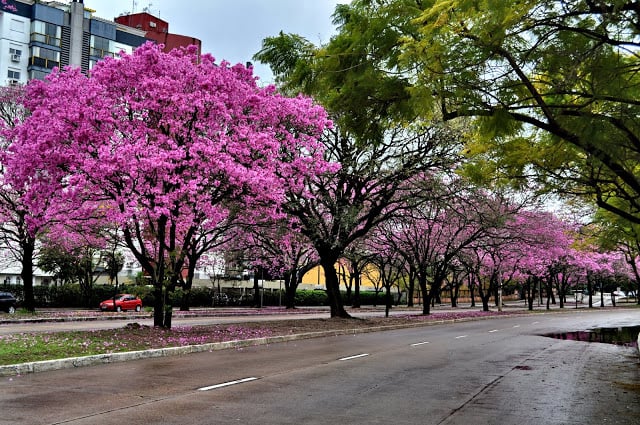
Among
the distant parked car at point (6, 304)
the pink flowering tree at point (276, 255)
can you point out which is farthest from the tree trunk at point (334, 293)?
the distant parked car at point (6, 304)

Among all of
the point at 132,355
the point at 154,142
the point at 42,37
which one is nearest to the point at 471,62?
the point at 132,355

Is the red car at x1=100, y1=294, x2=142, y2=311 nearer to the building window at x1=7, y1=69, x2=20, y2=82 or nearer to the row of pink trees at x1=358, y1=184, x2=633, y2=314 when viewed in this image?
the row of pink trees at x1=358, y1=184, x2=633, y2=314

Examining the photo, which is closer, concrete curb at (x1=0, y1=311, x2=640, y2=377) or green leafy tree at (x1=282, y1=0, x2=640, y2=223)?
green leafy tree at (x1=282, y1=0, x2=640, y2=223)

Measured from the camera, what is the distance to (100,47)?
64062 mm

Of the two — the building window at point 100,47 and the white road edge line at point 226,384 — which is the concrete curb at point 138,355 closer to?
the white road edge line at point 226,384


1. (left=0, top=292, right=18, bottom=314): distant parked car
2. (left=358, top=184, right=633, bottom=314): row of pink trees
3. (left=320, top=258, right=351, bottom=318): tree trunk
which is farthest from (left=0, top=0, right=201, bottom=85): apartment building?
(left=320, top=258, right=351, bottom=318): tree trunk

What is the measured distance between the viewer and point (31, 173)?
17.3 meters

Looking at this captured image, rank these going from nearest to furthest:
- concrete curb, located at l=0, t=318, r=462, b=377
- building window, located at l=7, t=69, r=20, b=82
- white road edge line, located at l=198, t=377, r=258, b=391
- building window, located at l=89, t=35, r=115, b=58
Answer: white road edge line, located at l=198, t=377, r=258, b=391 → concrete curb, located at l=0, t=318, r=462, b=377 → building window, located at l=7, t=69, r=20, b=82 → building window, located at l=89, t=35, r=115, b=58

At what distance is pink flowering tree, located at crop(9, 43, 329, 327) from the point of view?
665 inches

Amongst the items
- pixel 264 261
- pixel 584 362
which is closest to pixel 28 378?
pixel 584 362

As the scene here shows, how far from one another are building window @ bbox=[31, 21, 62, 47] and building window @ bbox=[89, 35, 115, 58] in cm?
346

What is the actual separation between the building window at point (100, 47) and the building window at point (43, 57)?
153 inches

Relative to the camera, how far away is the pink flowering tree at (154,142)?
1689 centimetres

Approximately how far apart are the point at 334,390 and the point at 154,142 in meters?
10.5
